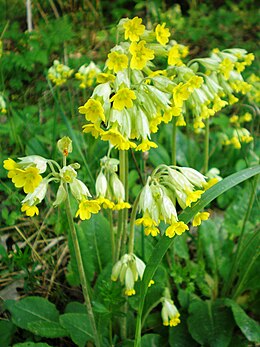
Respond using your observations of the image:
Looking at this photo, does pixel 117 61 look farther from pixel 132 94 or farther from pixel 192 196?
pixel 192 196

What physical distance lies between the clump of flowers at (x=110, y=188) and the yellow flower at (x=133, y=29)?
0.55m

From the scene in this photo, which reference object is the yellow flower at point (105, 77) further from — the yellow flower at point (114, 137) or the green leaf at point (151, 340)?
the green leaf at point (151, 340)

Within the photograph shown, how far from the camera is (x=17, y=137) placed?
128 inches

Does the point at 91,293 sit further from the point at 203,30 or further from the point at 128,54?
the point at 203,30

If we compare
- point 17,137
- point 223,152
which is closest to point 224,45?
point 223,152

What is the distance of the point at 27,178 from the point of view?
166cm

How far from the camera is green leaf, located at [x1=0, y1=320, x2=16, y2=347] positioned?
93.0 inches

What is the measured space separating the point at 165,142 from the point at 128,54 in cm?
226

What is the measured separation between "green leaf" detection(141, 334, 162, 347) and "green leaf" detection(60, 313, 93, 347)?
0.27 meters

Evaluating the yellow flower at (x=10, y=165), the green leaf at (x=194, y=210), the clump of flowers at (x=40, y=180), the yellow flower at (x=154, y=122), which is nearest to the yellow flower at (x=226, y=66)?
the yellow flower at (x=154, y=122)

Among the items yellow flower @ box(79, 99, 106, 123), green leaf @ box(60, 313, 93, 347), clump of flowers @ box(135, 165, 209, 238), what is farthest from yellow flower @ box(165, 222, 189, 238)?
green leaf @ box(60, 313, 93, 347)

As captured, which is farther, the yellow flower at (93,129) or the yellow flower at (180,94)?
the yellow flower at (180,94)

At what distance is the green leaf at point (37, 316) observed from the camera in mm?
2297

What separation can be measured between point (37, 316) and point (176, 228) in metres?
1.09
